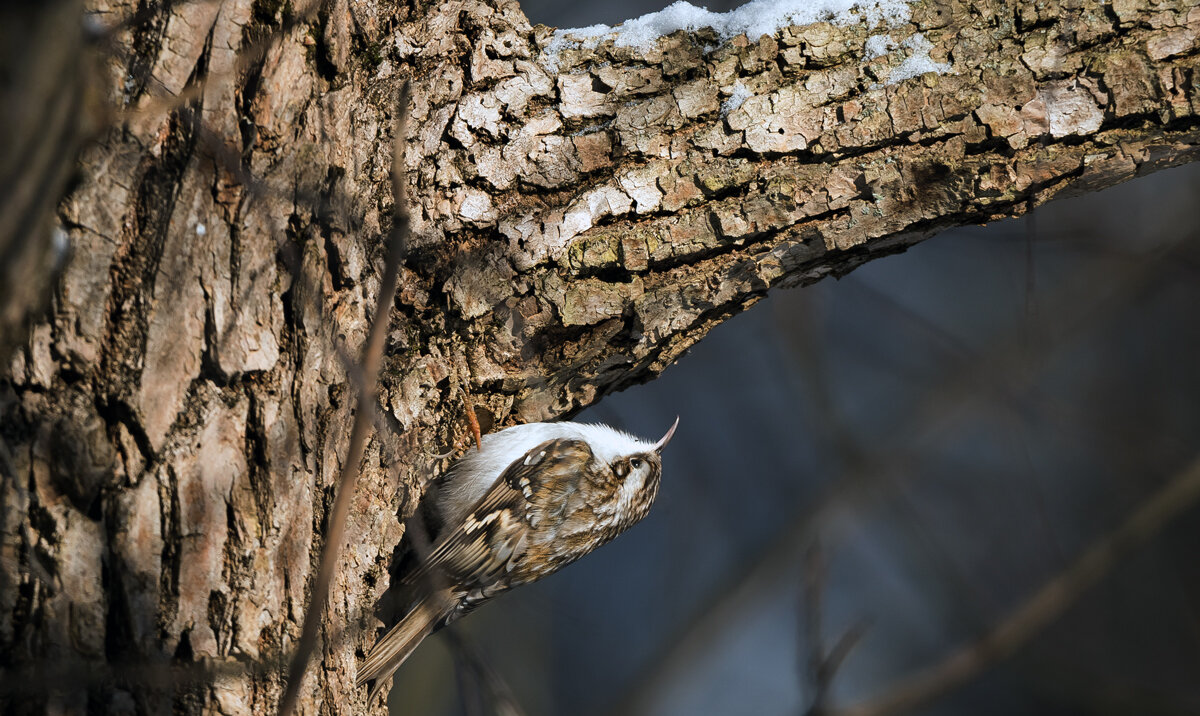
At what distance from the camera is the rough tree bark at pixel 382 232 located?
1.37 m

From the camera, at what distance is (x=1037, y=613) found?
2355mm

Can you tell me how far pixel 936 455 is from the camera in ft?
18.6

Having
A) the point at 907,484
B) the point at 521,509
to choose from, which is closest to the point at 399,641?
the point at 521,509

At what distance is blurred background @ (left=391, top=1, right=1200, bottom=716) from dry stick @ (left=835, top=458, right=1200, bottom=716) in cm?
12

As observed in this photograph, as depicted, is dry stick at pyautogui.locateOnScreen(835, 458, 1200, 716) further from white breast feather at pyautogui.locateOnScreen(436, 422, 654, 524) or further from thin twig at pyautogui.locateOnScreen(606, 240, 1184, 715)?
white breast feather at pyautogui.locateOnScreen(436, 422, 654, 524)

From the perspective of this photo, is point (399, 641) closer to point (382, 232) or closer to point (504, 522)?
point (504, 522)

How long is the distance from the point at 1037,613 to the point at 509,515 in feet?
5.07

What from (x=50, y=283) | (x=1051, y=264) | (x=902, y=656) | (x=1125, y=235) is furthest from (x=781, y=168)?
(x=902, y=656)

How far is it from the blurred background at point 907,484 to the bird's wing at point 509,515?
1.11 ft

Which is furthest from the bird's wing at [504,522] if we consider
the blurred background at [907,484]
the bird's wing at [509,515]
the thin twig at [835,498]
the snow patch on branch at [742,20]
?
the snow patch on branch at [742,20]

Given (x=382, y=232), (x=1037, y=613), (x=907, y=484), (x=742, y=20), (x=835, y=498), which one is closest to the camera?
(x=382, y=232)

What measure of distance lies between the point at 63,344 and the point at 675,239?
3.94 feet

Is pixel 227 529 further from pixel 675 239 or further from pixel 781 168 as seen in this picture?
pixel 781 168

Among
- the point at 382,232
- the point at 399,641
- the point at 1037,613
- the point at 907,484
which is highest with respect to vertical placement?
the point at 382,232
